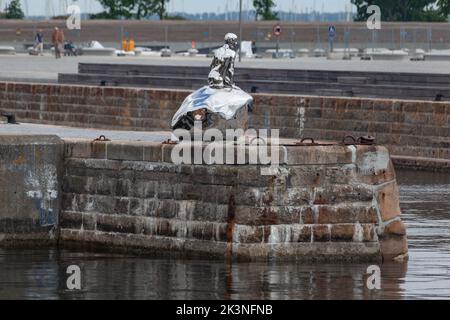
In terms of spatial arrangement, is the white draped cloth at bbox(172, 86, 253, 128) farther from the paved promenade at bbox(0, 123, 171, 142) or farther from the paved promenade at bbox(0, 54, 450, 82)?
the paved promenade at bbox(0, 54, 450, 82)

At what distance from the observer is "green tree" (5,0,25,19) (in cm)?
14162

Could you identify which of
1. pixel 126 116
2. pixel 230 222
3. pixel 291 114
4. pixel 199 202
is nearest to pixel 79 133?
pixel 199 202

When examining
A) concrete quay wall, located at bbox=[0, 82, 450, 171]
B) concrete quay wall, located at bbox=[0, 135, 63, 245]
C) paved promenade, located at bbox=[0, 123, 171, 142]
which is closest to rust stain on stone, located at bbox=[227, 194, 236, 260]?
concrete quay wall, located at bbox=[0, 135, 63, 245]

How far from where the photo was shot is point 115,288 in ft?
70.2

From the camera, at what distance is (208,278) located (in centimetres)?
2191

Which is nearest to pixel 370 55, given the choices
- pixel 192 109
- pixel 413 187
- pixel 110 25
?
pixel 110 25

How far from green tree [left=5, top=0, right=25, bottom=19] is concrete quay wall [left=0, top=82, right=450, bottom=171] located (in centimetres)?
9425

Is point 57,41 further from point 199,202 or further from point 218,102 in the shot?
point 199,202

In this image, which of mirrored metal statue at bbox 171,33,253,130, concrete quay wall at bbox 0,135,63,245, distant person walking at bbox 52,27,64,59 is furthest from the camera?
distant person walking at bbox 52,27,64,59

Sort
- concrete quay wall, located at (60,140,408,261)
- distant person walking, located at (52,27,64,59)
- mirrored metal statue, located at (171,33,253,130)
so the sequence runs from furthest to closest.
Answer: distant person walking, located at (52,27,64,59) → mirrored metal statue, located at (171,33,253,130) → concrete quay wall, located at (60,140,408,261)

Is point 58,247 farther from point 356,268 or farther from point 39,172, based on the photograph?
point 356,268

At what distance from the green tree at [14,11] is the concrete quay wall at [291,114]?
94246 millimetres

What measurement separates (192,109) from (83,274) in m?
4.13

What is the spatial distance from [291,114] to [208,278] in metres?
20.0
